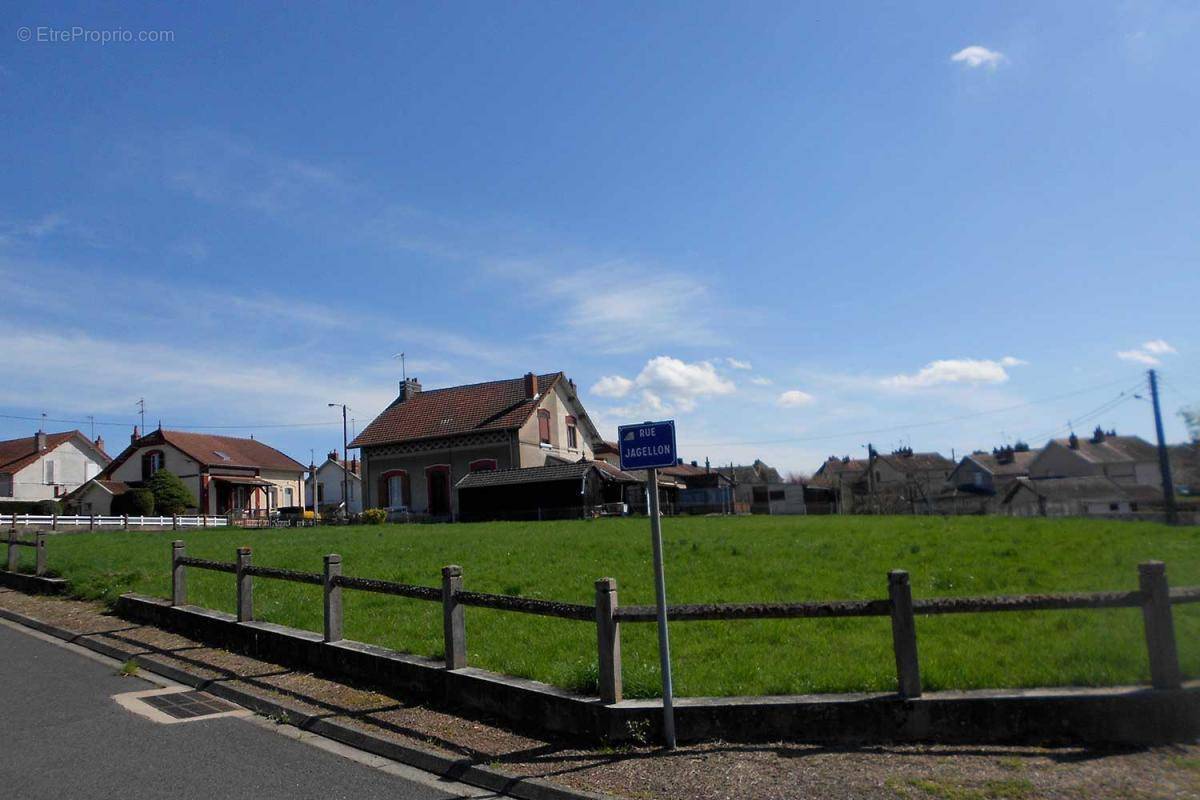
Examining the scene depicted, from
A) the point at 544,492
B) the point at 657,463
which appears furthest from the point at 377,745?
the point at 544,492

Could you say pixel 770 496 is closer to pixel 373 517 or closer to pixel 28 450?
pixel 373 517

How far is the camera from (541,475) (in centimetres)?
4000

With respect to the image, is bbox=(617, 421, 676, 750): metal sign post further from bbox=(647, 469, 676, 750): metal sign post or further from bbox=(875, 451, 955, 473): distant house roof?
bbox=(875, 451, 955, 473): distant house roof

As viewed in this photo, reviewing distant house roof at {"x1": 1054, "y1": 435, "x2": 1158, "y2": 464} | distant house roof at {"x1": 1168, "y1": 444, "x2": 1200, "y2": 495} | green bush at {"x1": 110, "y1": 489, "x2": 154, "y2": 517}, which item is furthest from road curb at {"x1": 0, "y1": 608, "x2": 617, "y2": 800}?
distant house roof at {"x1": 1054, "y1": 435, "x2": 1158, "y2": 464}

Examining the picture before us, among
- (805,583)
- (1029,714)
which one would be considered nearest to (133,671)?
(805,583)

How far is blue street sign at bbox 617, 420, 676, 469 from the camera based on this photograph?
670cm

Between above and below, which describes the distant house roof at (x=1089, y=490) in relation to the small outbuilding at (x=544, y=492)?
below

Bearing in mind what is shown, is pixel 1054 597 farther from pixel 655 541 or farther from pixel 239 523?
pixel 239 523

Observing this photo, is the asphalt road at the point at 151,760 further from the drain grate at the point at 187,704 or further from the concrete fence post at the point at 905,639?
the concrete fence post at the point at 905,639

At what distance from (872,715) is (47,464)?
6521cm

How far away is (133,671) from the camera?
10.1 m

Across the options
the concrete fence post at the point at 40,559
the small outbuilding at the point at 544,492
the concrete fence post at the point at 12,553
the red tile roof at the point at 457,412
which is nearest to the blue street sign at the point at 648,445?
the concrete fence post at the point at 40,559

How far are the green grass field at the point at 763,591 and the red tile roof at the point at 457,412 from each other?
77.5 feet

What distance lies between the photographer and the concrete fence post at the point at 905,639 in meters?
6.38
